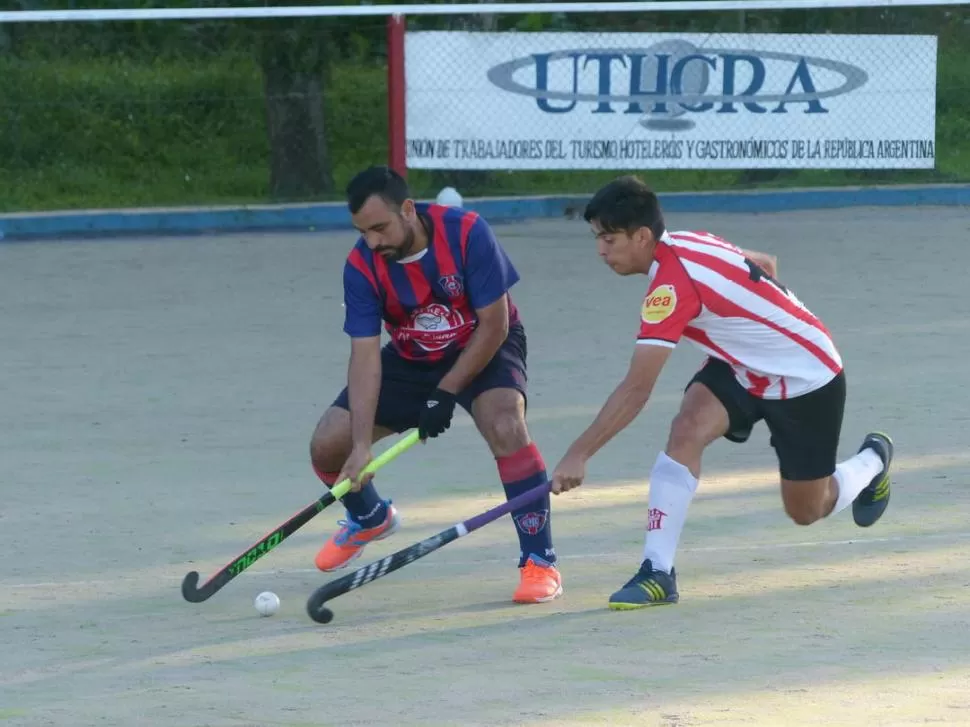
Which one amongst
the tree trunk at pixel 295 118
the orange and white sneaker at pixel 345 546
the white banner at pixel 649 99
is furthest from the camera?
the tree trunk at pixel 295 118

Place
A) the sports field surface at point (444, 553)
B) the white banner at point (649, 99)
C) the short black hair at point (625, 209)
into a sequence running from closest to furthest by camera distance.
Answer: the sports field surface at point (444, 553), the short black hair at point (625, 209), the white banner at point (649, 99)

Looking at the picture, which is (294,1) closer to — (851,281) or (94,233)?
(94,233)

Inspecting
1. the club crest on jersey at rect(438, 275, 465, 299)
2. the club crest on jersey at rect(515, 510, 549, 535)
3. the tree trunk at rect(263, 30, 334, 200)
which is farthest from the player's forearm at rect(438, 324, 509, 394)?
the tree trunk at rect(263, 30, 334, 200)

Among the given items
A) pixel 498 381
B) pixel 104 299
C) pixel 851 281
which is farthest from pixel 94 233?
pixel 498 381

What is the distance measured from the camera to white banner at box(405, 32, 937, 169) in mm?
12820

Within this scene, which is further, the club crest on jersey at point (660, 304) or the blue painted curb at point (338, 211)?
the blue painted curb at point (338, 211)

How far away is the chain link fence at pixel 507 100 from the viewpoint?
12867 mm

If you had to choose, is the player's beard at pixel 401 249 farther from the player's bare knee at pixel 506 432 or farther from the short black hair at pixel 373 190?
the player's bare knee at pixel 506 432

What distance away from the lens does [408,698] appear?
4.09m

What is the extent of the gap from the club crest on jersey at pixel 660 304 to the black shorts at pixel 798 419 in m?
0.43

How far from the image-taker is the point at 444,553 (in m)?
5.47

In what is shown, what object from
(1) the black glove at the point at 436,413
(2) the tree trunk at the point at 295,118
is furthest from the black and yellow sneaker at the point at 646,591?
(2) the tree trunk at the point at 295,118

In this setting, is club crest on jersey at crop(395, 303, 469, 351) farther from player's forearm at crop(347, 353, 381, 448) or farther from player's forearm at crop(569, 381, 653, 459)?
player's forearm at crop(569, 381, 653, 459)

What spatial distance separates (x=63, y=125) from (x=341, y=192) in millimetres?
2405
